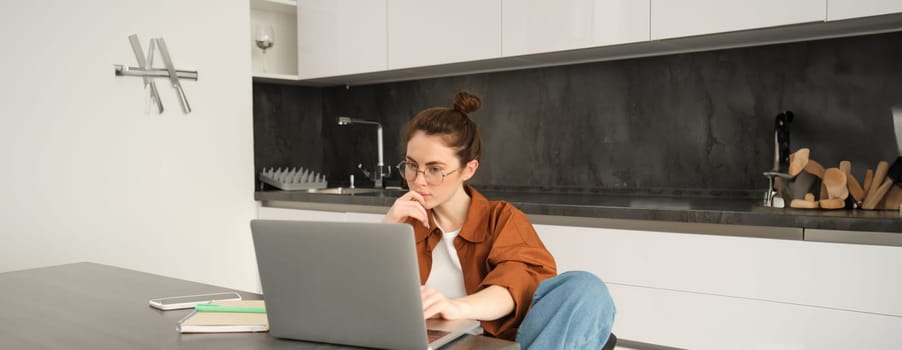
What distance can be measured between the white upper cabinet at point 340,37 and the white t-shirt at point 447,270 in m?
1.96

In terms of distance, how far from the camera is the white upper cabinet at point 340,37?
367cm

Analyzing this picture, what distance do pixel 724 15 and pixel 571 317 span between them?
1613mm

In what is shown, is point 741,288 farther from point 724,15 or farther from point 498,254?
point 498,254

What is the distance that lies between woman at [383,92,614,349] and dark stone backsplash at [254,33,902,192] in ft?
4.89

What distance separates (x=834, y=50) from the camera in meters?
2.72

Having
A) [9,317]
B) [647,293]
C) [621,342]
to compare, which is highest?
[9,317]

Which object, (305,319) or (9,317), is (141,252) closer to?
(9,317)

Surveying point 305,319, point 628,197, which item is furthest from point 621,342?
point 305,319

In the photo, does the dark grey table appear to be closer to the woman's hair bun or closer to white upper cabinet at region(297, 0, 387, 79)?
the woman's hair bun

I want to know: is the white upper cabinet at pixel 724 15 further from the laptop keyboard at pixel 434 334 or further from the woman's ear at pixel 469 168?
the laptop keyboard at pixel 434 334

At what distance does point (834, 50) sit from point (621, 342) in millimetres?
1271

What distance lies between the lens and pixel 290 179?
4.04m

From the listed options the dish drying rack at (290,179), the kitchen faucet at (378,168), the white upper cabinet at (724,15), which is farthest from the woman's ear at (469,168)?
the dish drying rack at (290,179)

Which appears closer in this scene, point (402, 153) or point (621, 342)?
point (621, 342)
